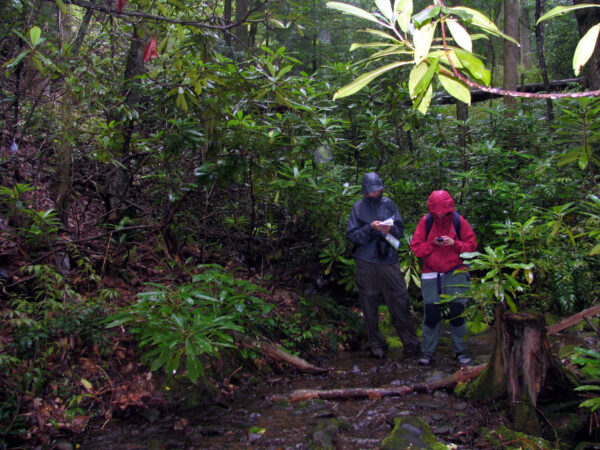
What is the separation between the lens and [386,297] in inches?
243

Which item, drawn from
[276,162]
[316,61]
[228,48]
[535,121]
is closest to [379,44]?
[276,162]

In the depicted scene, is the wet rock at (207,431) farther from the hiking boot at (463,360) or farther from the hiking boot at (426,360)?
the hiking boot at (463,360)

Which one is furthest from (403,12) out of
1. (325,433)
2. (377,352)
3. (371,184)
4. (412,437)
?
(377,352)

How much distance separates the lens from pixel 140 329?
4.46 metres

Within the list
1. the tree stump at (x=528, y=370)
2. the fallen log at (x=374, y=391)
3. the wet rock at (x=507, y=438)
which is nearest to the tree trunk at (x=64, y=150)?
the fallen log at (x=374, y=391)

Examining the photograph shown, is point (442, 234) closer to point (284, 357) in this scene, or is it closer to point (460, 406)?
point (460, 406)

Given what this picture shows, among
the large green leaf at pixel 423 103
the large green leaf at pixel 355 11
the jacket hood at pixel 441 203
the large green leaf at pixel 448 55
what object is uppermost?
the large green leaf at pixel 355 11

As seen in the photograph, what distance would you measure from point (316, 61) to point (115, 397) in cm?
1467

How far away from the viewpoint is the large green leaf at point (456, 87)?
4.20ft

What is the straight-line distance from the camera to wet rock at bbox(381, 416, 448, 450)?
342 centimetres

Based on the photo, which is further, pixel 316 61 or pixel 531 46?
pixel 531 46

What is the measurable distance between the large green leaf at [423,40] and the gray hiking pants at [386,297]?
4.98 metres

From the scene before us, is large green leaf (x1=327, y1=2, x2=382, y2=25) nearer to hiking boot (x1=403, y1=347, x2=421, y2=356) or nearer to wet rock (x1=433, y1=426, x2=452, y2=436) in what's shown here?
wet rock (x1=433, y1=426, x2=452, y2=436)

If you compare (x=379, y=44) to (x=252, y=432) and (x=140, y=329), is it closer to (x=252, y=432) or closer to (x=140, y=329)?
(x=252, y=432)
